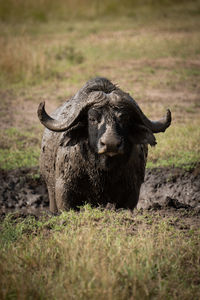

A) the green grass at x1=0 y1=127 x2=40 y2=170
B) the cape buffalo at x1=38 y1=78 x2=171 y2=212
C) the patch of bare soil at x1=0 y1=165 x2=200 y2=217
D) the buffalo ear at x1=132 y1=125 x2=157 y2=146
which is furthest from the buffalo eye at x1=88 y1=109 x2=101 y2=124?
the green grass at x1=0 y1=127 x2=40 y2=170

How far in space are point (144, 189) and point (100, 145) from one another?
2.60 m

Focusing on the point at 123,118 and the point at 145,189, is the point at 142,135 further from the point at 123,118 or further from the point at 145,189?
the point at 145,189

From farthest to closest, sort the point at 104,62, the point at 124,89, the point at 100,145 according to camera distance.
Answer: the point at 104,62
the point at 124,89
the point at 100,145

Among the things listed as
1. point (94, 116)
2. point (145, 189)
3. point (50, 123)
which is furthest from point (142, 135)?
point (145, 189)

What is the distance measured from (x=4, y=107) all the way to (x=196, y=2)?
15.8 meters

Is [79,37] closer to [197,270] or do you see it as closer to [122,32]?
[122,32]

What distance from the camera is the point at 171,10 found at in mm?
22125

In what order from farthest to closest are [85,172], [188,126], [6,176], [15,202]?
[188,126] → [6,176] → [15,202] → [85,172]

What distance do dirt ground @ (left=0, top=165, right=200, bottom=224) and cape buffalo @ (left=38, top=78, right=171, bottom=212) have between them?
1.27 meters

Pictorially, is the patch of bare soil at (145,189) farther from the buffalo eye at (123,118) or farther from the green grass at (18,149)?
the buffalo eye at (123,118)

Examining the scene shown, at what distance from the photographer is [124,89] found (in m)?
11.3

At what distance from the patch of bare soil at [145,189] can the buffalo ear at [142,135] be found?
1.77 meters

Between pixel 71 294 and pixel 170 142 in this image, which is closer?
pixel 71 294

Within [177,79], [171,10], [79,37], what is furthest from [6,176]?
[171,10]
